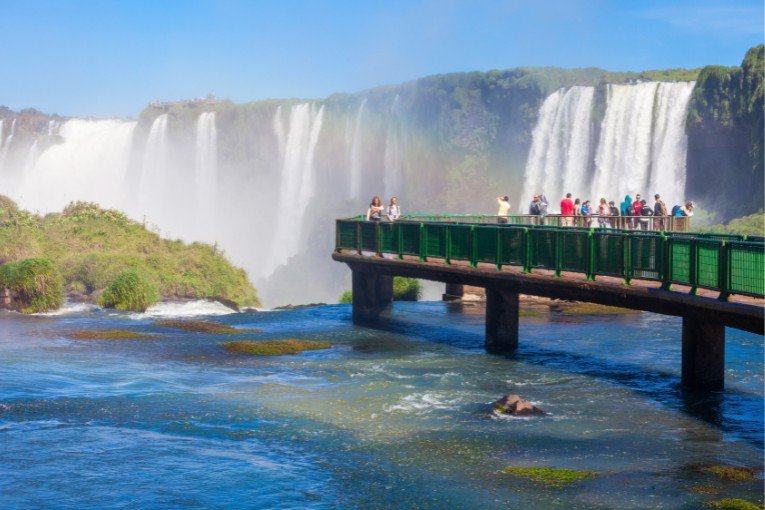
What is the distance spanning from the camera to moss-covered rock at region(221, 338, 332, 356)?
1102 inches

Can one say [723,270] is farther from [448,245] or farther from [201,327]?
[201,327]

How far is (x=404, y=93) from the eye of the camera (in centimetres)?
10456

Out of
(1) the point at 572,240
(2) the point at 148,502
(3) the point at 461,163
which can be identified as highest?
(3) the point at 461,163

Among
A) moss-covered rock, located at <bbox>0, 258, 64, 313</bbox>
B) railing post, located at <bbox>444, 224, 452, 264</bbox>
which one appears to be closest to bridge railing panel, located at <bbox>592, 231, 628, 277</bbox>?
railing post, located at <bbox>444, 224, 452, 264</bbox>

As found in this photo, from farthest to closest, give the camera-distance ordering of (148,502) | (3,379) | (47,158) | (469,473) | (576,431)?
(47,158) → (3,379) → (576,431) → (469,473) → (148,502)

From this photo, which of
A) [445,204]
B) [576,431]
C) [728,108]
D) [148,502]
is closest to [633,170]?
[728,108]

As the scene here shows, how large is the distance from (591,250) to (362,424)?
24.8 feet

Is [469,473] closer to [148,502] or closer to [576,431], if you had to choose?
[576,431]

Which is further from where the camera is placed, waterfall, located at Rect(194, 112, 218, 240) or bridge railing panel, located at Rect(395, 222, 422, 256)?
A: waterfall, located at Rect(194, 112, 218, 240)

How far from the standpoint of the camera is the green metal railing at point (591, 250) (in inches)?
762

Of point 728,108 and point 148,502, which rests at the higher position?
point 728,108

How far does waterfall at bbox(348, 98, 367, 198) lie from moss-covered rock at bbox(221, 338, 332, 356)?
74319 mm

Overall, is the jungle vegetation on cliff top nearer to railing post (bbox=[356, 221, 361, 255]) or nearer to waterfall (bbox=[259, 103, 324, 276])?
railing post (bbox=[356, 221, 361, 255])

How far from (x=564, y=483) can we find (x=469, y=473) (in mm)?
1466
